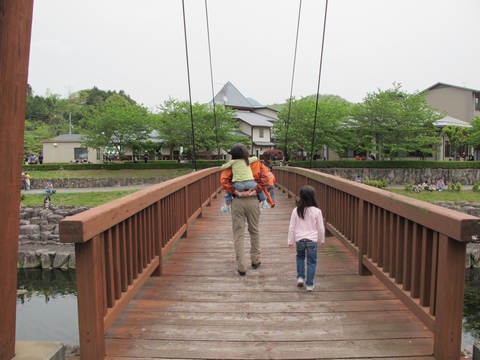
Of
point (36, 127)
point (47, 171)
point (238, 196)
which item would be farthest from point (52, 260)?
point (36, 127)

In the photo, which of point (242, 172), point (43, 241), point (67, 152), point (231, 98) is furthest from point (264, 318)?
point (231, 98)

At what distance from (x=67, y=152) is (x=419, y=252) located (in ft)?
135

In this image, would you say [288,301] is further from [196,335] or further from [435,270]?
[435,270]

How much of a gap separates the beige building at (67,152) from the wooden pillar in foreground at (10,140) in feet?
129

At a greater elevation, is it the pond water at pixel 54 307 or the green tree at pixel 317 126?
the green tree at pixel 317 126

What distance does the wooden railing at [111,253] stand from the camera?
6.78 ft

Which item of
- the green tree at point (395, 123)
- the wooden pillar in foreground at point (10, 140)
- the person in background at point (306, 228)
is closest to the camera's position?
the wooden pillar in foreground at point (10, 140)

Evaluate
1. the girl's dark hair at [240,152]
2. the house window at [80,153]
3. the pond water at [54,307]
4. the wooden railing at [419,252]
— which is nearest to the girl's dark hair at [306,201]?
the wooden railing at [419,252]

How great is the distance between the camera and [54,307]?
10602mm

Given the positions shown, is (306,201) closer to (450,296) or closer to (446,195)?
(450,296)

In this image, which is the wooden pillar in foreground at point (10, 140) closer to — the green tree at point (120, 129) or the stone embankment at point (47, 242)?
the stone embankment at point (47, 242)

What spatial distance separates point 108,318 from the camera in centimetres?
233

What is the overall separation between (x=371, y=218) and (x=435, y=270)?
4.31ft

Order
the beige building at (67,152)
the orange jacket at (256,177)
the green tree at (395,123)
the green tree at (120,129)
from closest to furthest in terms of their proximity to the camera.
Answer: the orange jacket at (256,177)
the green tree at (395,123)
the green tree at (120,129)
the beige building at (67,152)
